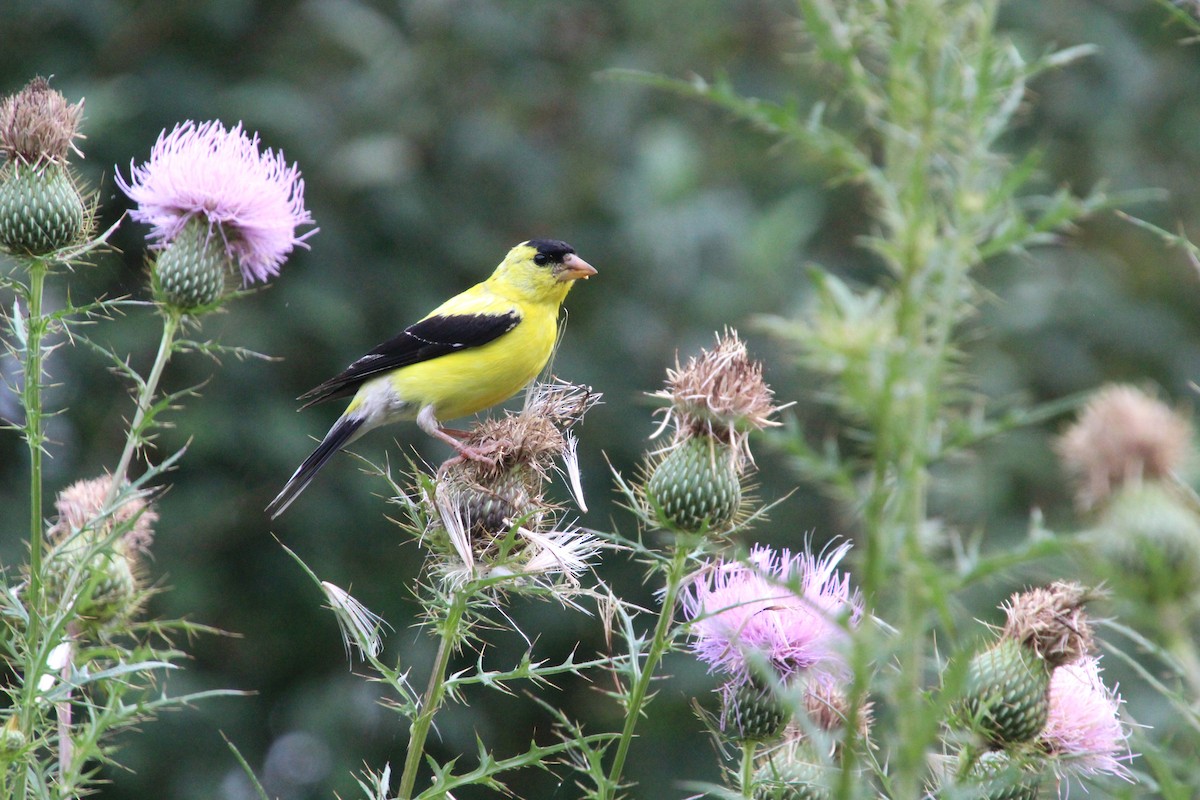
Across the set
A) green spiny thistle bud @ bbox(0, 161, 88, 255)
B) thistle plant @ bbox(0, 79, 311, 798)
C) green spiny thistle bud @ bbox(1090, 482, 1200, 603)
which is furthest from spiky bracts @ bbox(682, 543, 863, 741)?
green spiny thistle bud @ bbox(0, 161, 88, 255)

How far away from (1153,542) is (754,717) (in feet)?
2.67

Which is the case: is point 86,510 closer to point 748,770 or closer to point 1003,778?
point 748,770

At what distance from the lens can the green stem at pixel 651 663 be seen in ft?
5.48

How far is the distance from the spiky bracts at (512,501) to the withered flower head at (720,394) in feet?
0.96

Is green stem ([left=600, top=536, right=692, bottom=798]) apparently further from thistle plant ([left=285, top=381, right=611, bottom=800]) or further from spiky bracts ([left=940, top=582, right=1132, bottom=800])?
spiky bracts ([left=940, top=582, right=1132, bottom=800])

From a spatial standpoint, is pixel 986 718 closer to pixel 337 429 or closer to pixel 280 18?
pixel 337 429

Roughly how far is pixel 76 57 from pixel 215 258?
446 cm

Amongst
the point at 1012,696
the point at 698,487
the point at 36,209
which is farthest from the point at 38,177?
the point at 1012,696

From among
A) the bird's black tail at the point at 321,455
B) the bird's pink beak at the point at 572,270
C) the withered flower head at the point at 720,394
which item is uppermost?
the withered flower head at the point at 720,394

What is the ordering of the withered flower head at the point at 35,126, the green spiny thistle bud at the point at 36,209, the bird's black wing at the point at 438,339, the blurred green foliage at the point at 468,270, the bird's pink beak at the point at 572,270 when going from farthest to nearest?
the blurred green foliage at the point at 468,270 → the bird's pink beak at the point at 572,270 → the bird's black wing at the point at 438,339 → the withered flower head at the point at 35,126 → the green spiny thistle bud at the point at 36,209

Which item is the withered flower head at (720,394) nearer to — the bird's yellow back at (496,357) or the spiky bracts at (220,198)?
the spiky bracts at (220,198)

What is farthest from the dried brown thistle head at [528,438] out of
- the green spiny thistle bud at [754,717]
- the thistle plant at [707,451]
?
the green spiny thistle bud at [754,717]

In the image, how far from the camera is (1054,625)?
1930 mm

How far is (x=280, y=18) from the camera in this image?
22.9 ft
